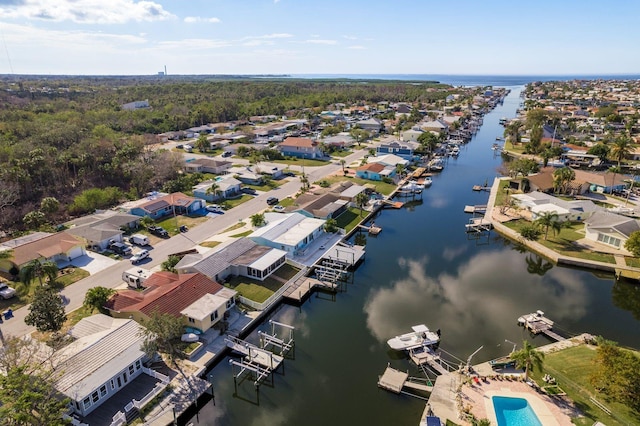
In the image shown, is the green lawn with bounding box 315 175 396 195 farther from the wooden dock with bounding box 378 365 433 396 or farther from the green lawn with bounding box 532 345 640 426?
the wooden dock with bounding box 378 365 433 396

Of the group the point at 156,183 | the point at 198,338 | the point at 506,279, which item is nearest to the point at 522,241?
the point at 506,279

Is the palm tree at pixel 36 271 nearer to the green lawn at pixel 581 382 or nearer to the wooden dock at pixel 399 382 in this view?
the wooden dock at pixel 399 382

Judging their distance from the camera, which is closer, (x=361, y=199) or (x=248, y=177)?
(x=361, y=199)

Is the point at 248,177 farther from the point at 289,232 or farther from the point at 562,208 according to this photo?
the point at 562,208

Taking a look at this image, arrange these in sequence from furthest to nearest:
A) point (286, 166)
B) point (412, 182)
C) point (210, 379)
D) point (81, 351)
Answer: point (286, 166) → point (412, 182) → point (210, 379) → point (81, 351)

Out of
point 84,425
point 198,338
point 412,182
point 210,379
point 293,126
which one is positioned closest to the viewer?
point 84,425

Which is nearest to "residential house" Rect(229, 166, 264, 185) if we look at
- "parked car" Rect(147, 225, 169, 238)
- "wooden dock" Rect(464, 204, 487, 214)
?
"parked car" Rect(147, 225, 169, 238)

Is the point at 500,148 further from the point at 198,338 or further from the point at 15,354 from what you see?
the point at 15,354

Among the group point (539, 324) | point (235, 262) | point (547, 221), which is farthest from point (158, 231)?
point (547, 221)
